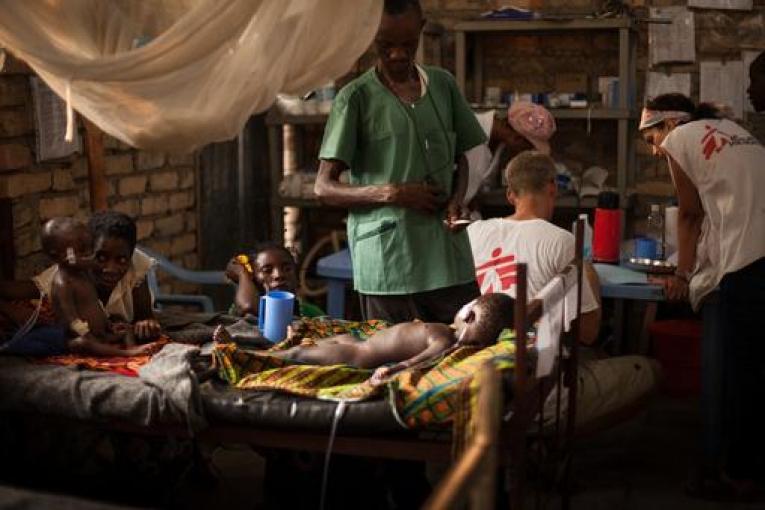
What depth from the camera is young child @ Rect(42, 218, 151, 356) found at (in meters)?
3.77

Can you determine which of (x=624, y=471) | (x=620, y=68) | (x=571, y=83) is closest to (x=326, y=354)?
(x=624, y=471)

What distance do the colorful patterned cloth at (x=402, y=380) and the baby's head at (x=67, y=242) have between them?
2.28 ft

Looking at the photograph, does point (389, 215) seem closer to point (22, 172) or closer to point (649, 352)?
point (22, 172)

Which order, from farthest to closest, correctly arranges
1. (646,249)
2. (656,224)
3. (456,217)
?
(656,224) → (646,249) → (456,217)

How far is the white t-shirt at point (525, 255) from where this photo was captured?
13.3 feet

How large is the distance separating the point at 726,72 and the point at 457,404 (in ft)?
13.2

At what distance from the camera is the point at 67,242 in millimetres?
3809

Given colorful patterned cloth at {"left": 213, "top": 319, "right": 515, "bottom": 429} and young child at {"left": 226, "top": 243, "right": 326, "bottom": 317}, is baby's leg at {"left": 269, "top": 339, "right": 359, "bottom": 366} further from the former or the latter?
young child at {"left": 226, "top": 243, "right": 326, "bottom": 317}

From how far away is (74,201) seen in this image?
4980mm

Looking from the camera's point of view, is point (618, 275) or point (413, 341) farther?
point (618, 275)

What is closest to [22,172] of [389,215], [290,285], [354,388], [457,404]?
[290,285]

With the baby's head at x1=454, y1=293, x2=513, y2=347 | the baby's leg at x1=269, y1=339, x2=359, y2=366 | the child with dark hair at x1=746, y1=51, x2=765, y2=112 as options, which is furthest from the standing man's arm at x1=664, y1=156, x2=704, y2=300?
the baby's leg at x1=269, y1=339, x2=359, y2=366

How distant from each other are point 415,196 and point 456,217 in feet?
0.60

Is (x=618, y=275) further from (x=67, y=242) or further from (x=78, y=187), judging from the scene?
(x=78, y=187)
